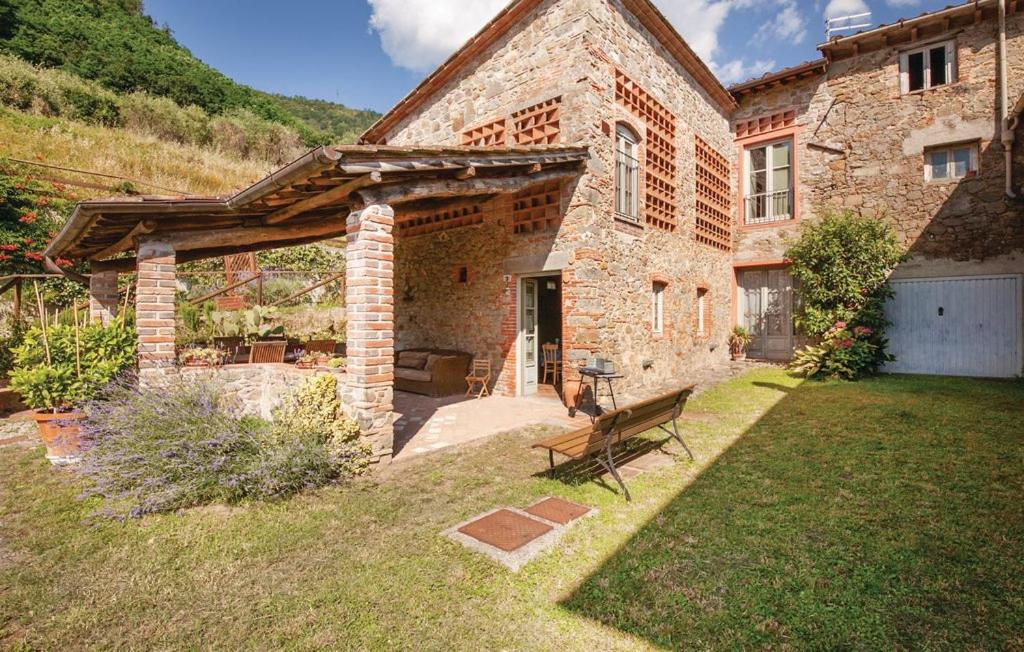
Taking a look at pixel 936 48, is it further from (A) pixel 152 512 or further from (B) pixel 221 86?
(B) pixel 221 86

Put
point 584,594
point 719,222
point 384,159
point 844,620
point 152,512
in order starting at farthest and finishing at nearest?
point 719,222 → point 384,159 → point 152,512 → point 584,594 → point 844,620

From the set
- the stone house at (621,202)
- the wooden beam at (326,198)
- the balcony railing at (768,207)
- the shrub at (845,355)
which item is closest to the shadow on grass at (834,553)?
the stone house at (621,202)

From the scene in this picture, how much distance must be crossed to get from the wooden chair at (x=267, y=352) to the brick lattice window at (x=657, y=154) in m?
6.87

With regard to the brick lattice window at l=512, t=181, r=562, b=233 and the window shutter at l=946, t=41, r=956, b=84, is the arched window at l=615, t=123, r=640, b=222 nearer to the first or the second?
the brick lattice window at l=512, t=181, r=562, b=233

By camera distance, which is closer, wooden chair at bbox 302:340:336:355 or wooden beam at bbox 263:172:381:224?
wooden beam at bbox 263:172:381:224

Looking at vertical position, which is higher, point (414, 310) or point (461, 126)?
point (461, 126)

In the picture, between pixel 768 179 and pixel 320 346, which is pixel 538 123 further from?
pixel 768 179

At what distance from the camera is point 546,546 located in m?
3.26

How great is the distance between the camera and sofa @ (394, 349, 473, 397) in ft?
28.6

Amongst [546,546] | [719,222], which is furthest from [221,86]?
[546,546]

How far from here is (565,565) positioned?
3.04 m

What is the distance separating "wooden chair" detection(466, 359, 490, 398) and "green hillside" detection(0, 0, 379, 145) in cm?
2859

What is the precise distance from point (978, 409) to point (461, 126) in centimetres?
1006

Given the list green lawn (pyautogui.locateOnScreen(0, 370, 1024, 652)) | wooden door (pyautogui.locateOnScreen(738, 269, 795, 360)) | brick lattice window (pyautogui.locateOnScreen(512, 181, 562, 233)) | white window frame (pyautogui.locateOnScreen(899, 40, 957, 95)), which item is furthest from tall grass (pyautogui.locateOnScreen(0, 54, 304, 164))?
white window frame (pyautogui.locateOnScreen(899, 40, 957, 95))
